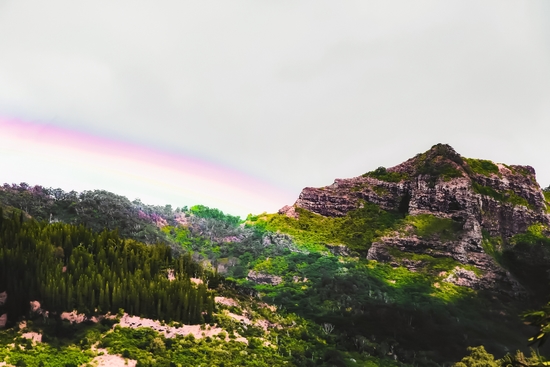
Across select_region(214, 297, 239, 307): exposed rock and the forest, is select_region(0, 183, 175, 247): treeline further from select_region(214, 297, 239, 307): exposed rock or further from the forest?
select_region(214, 297, 239, 307): exposed rock

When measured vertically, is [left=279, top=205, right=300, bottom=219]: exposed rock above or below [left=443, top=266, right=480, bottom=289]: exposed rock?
above

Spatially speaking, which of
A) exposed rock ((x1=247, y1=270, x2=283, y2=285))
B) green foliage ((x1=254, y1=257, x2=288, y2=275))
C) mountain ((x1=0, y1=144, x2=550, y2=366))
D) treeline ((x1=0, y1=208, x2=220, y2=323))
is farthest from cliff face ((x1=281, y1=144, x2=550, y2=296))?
treeline ((x1=0, y1=208, x2=220, y2=323))

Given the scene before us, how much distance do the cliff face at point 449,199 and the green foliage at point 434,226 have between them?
5.35 ft

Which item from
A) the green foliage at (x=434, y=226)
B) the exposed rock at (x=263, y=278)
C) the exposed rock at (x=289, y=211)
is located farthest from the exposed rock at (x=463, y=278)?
the exposed rock at (x=289, y=211)

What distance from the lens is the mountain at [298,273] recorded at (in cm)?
5241

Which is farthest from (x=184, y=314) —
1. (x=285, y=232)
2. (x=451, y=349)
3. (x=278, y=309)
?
(x=285, y=232)

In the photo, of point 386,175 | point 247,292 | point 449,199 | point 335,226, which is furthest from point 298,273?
point 386,175

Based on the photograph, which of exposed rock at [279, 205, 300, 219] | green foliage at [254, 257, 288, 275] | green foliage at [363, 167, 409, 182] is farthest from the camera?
green foliage at [363, 167, 409, 182]

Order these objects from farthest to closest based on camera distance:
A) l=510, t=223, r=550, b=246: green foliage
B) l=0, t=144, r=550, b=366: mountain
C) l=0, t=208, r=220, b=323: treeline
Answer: l=510, t=223, r=550, b=246: green foliage < l=0, t=144, r=550, b=366: mountain < l=0, t=208, r=220, b=323: treeline

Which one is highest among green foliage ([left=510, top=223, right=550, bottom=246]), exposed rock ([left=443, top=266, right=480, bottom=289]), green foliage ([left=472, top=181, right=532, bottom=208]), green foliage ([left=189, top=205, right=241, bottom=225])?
green foliage ([left=472, top=181, right=532, bottom=208])

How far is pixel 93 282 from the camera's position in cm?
5597

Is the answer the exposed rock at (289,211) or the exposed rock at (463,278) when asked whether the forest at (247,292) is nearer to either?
the exposed rock at (463,278)

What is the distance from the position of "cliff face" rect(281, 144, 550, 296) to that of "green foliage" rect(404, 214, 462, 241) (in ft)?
5.35

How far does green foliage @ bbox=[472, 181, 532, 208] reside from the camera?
15712cm
